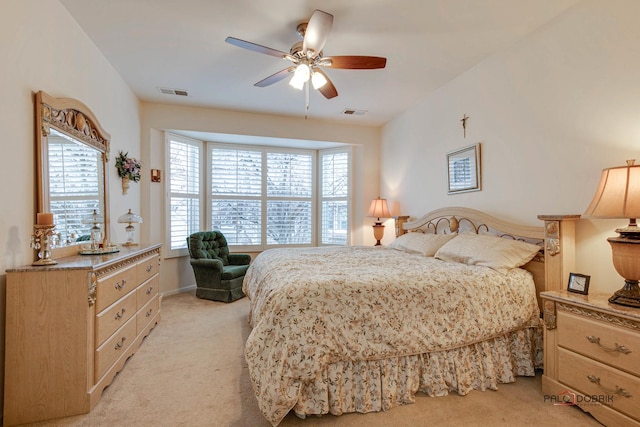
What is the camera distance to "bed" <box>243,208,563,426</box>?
1691 mm

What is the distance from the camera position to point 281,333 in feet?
5.51

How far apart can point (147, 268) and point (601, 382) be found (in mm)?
3535

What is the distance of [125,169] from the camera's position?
3.49 m

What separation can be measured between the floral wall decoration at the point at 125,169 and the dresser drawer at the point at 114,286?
1421 millimetres

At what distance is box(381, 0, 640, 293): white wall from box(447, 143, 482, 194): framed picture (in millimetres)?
79

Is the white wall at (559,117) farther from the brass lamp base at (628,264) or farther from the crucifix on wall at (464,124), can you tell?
the brass lamp base at (628,264)

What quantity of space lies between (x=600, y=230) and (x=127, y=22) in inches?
156

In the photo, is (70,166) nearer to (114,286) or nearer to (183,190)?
(114,286)

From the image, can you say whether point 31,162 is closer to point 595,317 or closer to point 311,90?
point 311,90

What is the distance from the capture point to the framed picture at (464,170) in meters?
3.22

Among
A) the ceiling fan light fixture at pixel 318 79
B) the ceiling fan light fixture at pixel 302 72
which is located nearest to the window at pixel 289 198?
the ceiling fan light fixture at pixel 318 79

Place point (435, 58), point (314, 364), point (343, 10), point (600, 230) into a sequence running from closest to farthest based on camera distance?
1. point (314, 364)
2. point (600, 230)
3. point (343, 10)
4. point (435, 58)

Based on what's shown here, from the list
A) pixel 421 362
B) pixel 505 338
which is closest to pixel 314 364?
pixel 421 362

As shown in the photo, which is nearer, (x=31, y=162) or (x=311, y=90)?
(x=31, y=162)
